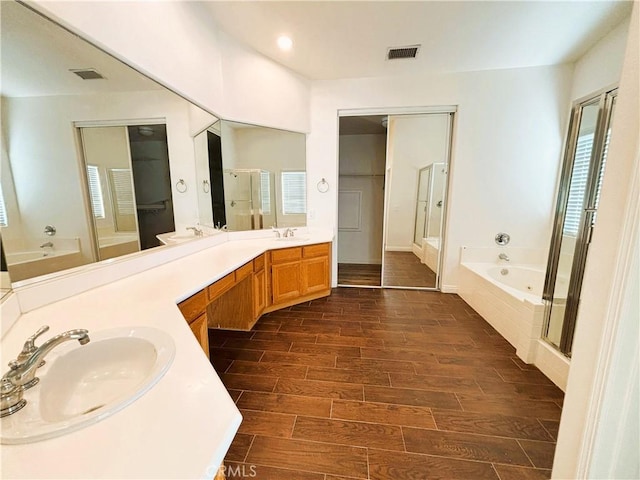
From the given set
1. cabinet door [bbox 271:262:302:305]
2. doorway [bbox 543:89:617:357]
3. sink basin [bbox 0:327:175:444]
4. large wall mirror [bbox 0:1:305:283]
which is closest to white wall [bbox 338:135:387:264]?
cabinet door [bbox 271:262:302:305]

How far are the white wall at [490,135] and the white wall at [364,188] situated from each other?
1340mm

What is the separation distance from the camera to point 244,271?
7.13ft

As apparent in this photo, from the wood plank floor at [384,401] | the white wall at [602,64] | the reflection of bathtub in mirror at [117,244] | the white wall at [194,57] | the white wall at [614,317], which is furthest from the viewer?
the white wall at [602,64]

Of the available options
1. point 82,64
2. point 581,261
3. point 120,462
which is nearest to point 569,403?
point 581,261

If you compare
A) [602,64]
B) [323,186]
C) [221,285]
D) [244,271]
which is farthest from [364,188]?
[221,285]

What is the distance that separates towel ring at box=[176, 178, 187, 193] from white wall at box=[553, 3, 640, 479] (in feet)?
8.50

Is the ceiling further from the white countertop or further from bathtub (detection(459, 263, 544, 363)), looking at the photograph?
the white countertop

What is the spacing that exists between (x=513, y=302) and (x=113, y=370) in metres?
2.90

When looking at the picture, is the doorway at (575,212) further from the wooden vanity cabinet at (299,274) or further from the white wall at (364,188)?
the white wall at (364,188)

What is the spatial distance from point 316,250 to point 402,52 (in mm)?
2426

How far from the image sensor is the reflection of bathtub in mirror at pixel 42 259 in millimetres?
1062

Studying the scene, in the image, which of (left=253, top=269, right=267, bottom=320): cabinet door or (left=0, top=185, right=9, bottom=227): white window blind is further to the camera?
(left=253, top=269, right=267, bottom=320): cabinet door

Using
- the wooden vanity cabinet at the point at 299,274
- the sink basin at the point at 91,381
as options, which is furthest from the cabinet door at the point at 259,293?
the sink basin at the point at 91,381

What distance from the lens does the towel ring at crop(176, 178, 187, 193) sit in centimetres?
217
